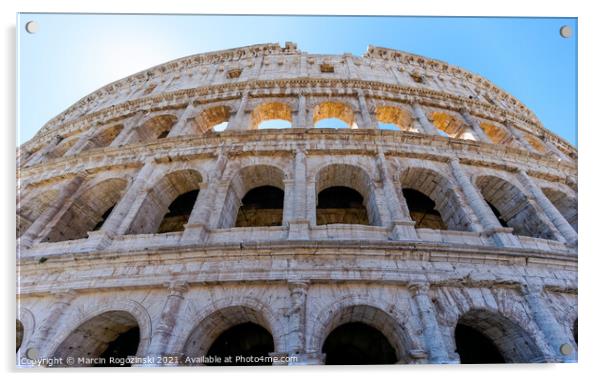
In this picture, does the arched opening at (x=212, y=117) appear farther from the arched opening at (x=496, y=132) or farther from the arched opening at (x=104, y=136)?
the arched opening at (x=496, y=132)

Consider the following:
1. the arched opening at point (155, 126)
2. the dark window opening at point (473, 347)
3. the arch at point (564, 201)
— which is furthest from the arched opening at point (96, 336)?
the arch at point (564, 201)

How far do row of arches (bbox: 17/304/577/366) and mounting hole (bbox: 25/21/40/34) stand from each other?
4.80m

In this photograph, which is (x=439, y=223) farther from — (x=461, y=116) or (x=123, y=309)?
(x=123, y=309)

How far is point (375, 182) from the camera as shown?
27.1 ft

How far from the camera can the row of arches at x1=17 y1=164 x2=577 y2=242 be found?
824cm

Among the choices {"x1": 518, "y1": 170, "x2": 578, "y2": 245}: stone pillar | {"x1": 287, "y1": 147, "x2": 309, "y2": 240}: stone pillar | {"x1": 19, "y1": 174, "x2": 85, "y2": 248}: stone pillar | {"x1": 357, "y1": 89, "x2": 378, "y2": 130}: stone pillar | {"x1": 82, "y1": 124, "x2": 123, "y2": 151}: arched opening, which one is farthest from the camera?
{"x1": 82, "y1": 124, "x2": 123, "y2": 151}: arched opening

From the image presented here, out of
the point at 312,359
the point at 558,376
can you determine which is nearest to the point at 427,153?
the point at 558,376

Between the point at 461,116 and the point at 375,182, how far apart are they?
271 inches

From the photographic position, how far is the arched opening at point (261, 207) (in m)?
10.3

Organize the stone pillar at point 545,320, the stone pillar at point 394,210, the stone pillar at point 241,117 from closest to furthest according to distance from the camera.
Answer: the stone pillar at point 545,320 → the stone pillar at point 394,210 → the stone pillar at point 241,117

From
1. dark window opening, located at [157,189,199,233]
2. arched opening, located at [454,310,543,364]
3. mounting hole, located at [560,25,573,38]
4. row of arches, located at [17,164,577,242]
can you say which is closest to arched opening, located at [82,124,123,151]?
row of arches, located at [17,164,577,242]

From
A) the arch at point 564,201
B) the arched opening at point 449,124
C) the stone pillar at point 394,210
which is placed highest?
the arched opening at point 449,124

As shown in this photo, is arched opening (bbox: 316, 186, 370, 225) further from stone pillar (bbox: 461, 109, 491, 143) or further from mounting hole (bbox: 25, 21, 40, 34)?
mounting hole (bbox: 25, 21, 40, 34)
